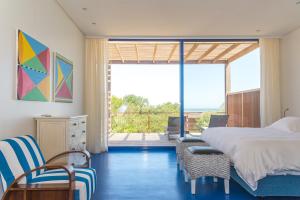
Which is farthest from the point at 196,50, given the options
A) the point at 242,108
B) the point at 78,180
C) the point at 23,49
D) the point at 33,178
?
the point at 33,178

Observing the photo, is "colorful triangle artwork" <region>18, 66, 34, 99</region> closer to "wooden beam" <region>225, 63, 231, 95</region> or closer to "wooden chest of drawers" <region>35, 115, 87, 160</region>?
"wooden chest of drawers" <region>35, 115, 87, 160</region>

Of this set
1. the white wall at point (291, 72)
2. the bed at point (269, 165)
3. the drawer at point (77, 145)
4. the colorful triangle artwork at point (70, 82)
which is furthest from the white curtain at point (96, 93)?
the white wall at point (291, 72)

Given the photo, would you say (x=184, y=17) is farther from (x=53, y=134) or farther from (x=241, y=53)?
(x=53, y=134)

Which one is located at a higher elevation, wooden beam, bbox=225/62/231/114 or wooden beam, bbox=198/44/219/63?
wooden beam, bbox=198/44/219/63

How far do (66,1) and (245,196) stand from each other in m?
3.90

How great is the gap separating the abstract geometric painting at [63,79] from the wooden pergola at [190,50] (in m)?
1.94

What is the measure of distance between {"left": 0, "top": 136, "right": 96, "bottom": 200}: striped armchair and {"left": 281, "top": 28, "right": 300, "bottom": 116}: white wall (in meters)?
4.98

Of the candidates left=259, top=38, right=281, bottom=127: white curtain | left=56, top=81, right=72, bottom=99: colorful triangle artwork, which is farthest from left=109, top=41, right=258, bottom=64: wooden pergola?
left=56, top=81, right=72, bottom=99: colorful triangle artwork

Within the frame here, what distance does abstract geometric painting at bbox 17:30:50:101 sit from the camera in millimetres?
3062

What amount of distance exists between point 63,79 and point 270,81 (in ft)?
15.5

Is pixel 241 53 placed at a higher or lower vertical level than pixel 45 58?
higher

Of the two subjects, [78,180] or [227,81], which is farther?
[227,81]

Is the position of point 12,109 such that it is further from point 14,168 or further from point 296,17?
point 296,17

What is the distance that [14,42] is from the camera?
9.61ft
